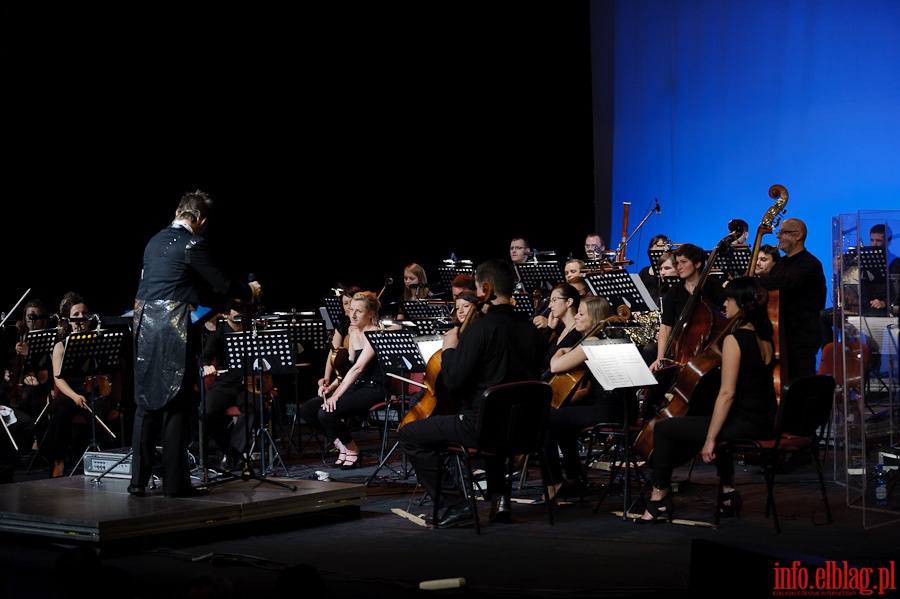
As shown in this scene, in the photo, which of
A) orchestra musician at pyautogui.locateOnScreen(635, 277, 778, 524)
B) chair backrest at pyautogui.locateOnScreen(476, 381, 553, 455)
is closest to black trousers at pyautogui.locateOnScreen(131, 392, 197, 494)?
chair backrest at pyautogui.locateOnScreen(476, 381, 553, 455)

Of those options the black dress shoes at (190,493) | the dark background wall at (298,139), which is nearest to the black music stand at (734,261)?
the dark background wall at (298,139)

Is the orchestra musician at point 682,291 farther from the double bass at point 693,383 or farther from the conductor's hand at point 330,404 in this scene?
the conductor's hand at point 330,404

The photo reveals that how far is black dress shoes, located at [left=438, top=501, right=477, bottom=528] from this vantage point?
545cm

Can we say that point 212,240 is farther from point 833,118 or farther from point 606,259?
point 833,118

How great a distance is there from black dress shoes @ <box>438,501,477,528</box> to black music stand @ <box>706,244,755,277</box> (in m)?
3.30

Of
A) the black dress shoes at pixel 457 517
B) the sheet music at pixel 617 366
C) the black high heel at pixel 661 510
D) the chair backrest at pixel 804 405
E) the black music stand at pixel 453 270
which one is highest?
the black music stand at pixel 453 270

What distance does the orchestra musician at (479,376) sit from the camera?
5375 millimetres

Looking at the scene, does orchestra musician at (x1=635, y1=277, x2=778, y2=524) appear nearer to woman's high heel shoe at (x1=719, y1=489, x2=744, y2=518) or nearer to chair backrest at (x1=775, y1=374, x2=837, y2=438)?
chair backrest at (x1=775, y1=374, x2=837, y2=438)

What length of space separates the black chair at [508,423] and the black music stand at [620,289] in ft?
7.31

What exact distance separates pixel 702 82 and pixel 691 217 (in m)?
1.41

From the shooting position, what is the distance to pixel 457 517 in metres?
5.47

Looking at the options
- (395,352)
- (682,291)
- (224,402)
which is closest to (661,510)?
(682,291)

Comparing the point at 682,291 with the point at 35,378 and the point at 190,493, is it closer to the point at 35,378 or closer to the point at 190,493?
the point at 190,493

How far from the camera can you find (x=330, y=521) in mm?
5727
